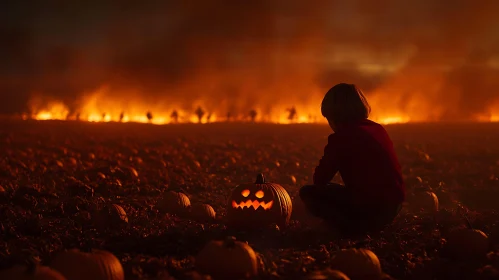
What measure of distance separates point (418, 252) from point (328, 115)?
1.96m

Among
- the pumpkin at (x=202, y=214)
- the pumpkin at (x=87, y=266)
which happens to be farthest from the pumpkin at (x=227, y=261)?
the pumpkin at (x=202, y=214)

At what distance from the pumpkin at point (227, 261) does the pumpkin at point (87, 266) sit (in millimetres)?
794

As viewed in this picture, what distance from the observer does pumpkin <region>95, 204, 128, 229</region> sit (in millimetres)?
7816

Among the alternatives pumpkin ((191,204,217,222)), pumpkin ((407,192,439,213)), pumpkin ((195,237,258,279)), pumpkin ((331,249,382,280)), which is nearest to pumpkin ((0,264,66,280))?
pumpkin ((195,237,258,279))

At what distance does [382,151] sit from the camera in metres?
6.57

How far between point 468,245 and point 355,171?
5.10 ft

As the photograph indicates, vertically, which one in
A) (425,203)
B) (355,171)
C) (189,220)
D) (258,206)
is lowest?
(189,220)

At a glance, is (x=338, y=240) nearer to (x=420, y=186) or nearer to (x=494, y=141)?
(x=420, y=186)

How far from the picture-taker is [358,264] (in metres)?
5.35

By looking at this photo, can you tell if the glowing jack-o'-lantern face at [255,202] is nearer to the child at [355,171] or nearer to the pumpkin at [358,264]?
the child at [355,171]

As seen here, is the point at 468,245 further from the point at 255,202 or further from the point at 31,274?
the point at 31,274

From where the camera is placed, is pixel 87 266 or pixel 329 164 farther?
pixel 329 164

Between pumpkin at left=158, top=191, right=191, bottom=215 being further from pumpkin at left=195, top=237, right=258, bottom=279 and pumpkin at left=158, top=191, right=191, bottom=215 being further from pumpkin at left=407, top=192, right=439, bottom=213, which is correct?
pumpkin at left=407, top=192, right=439, bottom=213

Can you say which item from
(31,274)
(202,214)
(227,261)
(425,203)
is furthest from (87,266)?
(425,203)
